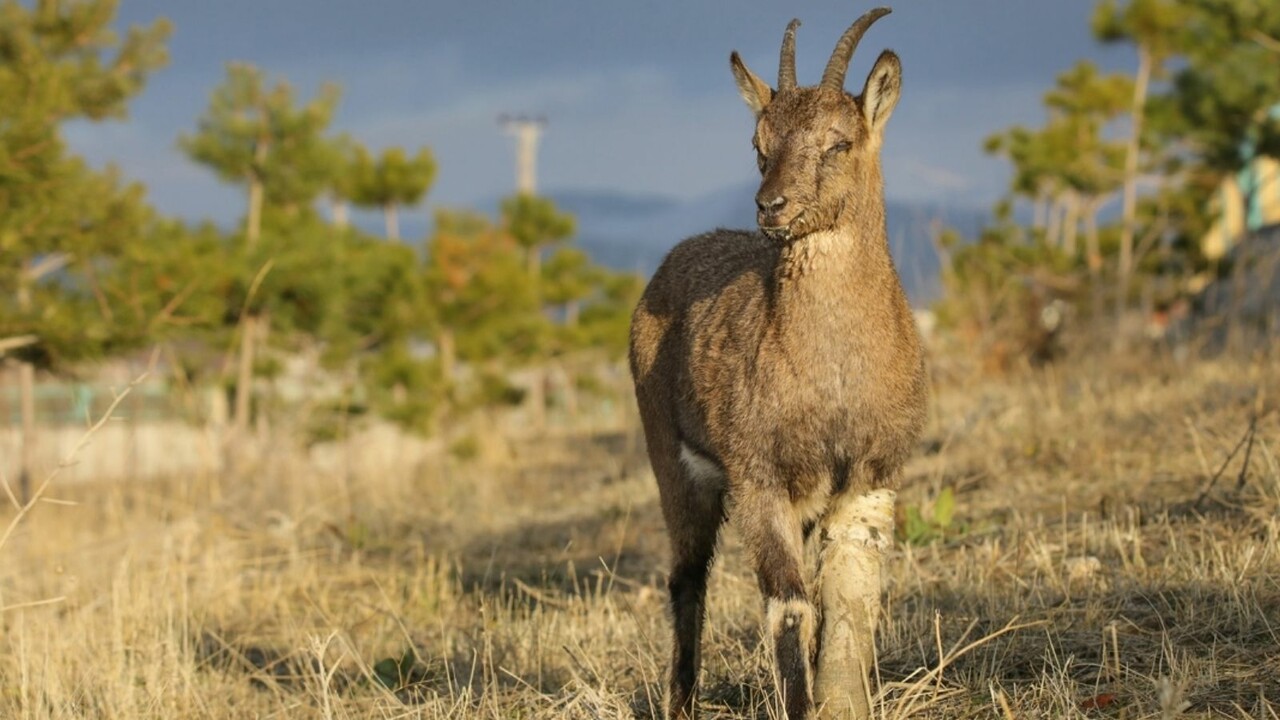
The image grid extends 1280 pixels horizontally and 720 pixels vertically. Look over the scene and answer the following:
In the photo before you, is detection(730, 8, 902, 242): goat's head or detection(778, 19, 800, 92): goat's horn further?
detection(778, 19, 800, 92): goat's horn

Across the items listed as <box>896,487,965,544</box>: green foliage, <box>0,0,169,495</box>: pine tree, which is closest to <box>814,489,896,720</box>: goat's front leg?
<box>896,487,965,544</box>: green foliage

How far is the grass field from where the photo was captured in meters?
5.14

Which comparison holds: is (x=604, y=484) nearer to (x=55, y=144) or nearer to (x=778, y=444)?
(x=55, y=144)

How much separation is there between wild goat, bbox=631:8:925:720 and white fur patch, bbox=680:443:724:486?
15mm

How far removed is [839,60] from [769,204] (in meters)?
0.79

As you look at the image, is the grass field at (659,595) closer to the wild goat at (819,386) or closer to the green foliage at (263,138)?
the wild goat at (819,386)

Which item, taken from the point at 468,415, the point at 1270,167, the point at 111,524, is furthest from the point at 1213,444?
the point at 1270,167

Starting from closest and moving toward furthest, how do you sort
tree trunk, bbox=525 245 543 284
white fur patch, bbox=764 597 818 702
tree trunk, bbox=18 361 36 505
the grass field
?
white fur patch, bbox=764 597 818 702
the grass field
tree trunk, bbox=18 361 36 505
tree trunk, bbox=525 245 543 284

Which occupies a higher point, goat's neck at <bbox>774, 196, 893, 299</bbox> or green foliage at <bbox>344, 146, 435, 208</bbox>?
green foliage at <bbox>344, 146, 435, 208</bbox>

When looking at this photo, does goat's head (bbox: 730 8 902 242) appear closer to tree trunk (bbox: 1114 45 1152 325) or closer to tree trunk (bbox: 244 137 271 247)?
tree trunk (bbox: 244 137 271 247)

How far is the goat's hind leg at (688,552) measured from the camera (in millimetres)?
5512

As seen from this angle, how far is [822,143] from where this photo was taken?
16.0ft

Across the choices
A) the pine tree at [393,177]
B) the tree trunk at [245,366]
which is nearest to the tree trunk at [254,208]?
the tree trunk at [245,366]

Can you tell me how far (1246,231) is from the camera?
65.1ft
